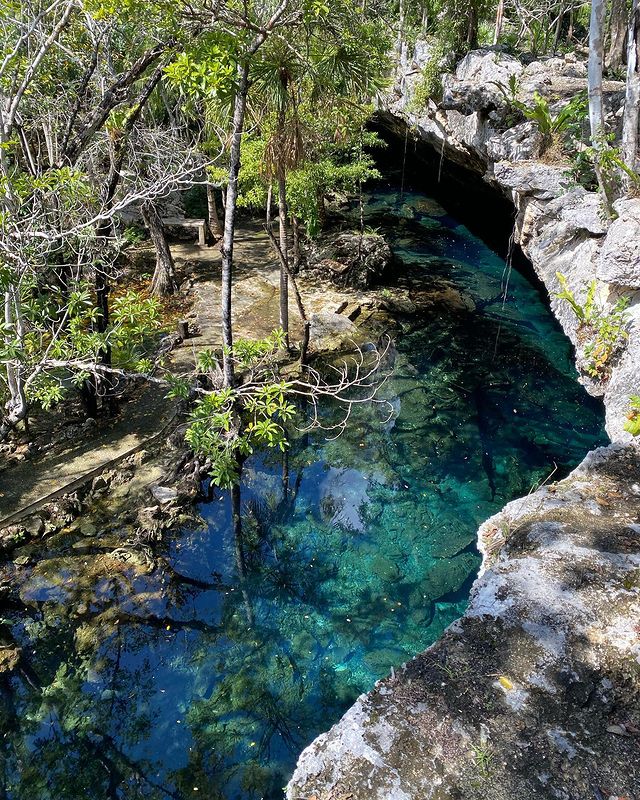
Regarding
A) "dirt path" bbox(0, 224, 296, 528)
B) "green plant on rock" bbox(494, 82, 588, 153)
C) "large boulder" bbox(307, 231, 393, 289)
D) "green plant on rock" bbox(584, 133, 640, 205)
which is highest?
"green plant on rock" bbox(494, 82, 588, 153)

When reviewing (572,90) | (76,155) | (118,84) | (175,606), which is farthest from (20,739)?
(572,90)

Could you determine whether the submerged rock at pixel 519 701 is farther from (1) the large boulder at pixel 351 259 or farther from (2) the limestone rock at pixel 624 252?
(1) the large boulder at pixel 351 259

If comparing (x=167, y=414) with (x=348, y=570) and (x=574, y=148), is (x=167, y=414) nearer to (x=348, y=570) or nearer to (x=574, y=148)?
(x=348, y=570)

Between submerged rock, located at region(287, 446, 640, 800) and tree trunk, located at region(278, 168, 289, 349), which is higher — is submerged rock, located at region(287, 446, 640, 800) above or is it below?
below

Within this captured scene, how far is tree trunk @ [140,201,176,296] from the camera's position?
14.2 meters

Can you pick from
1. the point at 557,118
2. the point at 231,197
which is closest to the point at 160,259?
the point at 231,197

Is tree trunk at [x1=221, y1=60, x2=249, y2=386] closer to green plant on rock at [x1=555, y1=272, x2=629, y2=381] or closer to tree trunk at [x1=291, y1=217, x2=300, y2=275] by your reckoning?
green plant on rock at [x1=555, y1=272, x2=629, y2=381]

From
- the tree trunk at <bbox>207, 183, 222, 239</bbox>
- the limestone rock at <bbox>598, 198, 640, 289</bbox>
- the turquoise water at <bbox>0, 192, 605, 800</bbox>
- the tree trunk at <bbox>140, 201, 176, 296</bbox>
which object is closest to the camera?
the turquoise water at <bbox>0, 192, 605, 800</bbox>

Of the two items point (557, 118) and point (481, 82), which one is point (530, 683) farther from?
point (481, 82)

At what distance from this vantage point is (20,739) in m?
6.34

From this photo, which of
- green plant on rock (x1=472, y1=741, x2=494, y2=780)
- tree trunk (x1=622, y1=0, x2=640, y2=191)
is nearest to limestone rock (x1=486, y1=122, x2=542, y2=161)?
tree trunk (x1=622, y1=0, x2=640, y2=191)

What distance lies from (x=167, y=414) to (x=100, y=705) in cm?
526

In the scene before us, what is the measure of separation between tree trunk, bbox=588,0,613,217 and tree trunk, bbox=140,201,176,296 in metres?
9.58

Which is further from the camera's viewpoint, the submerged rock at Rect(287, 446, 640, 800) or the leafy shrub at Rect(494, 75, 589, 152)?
the leafy shrub at Rect(494, 75, 589, 152)
